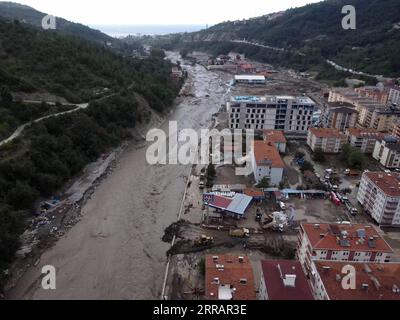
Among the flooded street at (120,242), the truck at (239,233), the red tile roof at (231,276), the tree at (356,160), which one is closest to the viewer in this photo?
the red tile roof at (231,276)

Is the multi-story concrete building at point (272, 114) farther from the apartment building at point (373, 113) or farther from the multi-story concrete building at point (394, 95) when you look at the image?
the multi-story concrete building at point (394, 95)

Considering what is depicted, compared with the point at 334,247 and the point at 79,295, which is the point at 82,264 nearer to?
the point at 79,295

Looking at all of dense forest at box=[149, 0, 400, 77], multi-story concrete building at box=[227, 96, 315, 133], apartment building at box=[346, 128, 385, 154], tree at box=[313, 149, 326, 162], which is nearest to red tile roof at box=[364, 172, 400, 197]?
tree at box=[313, 149, 326, 162]

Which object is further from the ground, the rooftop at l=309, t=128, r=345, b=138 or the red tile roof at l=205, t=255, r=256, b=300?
the rooftop at l=309, t=128, r=345, b=138

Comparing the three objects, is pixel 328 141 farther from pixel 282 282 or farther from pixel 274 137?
pixel 282 282

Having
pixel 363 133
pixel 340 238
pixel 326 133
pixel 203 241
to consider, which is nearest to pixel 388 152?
pixel 363 133

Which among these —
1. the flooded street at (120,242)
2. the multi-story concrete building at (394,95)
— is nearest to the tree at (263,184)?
the flooded street at (120,242)

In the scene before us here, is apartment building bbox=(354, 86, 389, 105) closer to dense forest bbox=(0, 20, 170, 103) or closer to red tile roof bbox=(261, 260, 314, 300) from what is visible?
dense forest bbox=(0, 20, 170, 103)
